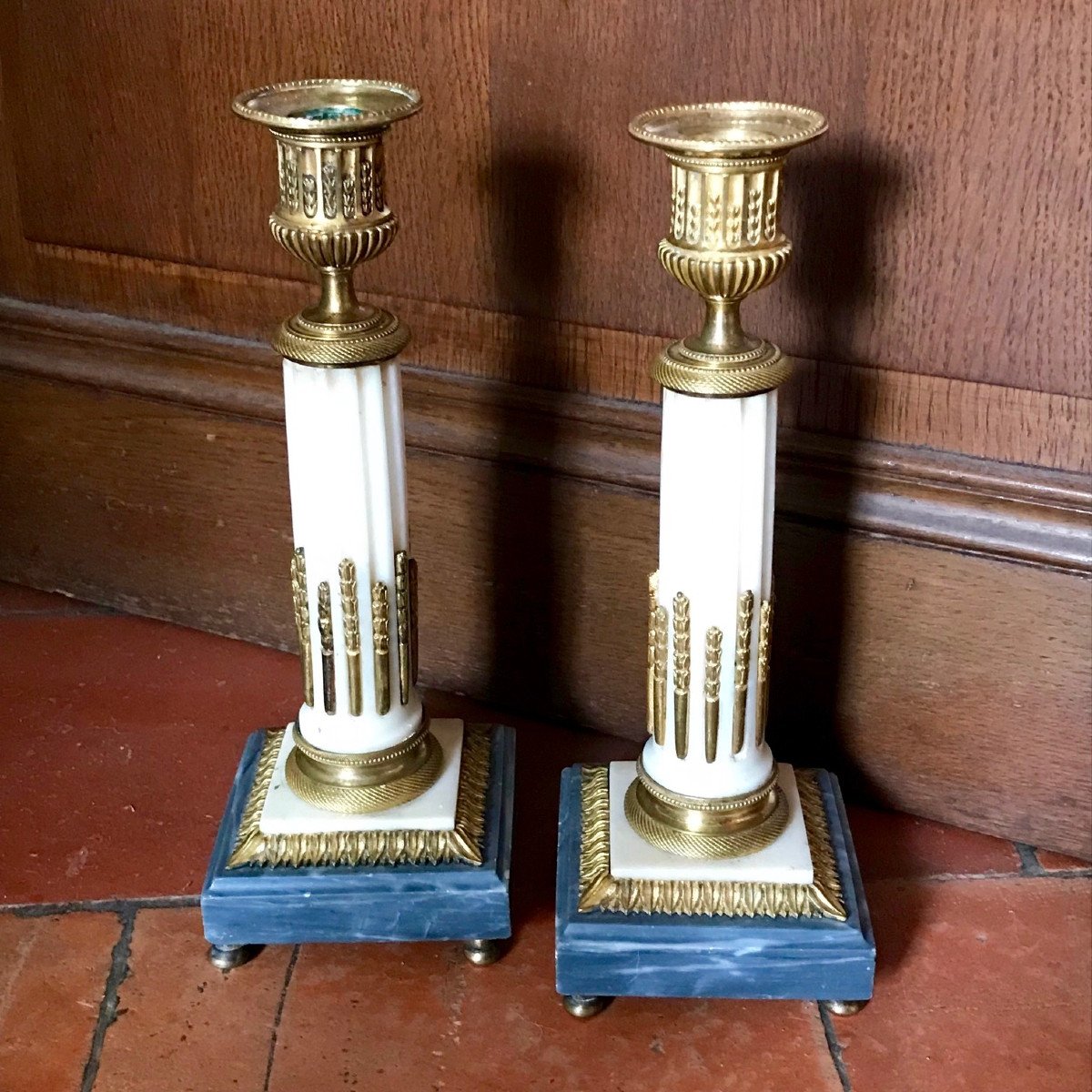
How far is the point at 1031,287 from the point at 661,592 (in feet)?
1.46

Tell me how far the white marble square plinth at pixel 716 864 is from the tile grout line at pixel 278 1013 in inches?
12.7

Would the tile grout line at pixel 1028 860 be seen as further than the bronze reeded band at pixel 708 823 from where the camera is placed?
Yes

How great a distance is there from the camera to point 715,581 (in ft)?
4.13

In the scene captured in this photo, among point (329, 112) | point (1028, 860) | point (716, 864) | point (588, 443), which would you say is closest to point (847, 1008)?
point (716, 864)

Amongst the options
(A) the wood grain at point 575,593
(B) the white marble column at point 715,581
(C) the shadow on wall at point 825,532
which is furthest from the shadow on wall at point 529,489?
(B) the white marble column at point 715,581

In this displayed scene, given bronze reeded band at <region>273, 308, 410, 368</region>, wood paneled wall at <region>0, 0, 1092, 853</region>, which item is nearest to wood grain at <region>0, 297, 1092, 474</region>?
wood paneled wall at <region>0, 0, 1092, 853</region>

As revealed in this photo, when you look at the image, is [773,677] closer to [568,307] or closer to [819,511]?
[819,511]

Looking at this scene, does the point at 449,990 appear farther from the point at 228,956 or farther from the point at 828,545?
the point at 828,545

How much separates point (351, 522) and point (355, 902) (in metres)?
0.35

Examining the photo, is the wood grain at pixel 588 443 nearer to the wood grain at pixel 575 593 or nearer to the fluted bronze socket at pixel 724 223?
the wood grain at pixel 575 593

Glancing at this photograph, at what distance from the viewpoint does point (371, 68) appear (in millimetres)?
1554

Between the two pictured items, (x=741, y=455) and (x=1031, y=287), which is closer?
(x=741, y=455)

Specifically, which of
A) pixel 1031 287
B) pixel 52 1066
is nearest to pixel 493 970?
pixel 52 1066

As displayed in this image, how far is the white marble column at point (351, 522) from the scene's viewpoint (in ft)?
4.20
